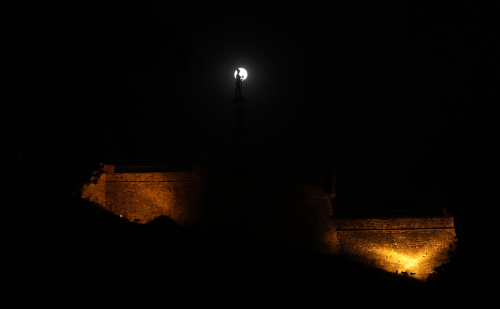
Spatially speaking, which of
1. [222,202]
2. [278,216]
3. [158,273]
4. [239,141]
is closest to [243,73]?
[239,141]

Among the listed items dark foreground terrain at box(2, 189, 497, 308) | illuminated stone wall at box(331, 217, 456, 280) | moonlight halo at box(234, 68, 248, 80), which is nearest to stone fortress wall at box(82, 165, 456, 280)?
illuminated stone wall at box(331, 217, 456, 280)

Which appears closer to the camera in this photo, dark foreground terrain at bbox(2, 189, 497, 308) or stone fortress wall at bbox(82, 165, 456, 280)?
dark foreground terrain at bbox(2, 189, 497, 308)

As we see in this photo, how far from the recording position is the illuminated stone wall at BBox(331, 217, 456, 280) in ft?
101

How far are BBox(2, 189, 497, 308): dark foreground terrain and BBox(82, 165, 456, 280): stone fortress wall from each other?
2.40 meters

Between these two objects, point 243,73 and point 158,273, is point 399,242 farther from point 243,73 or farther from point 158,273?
point 158,273

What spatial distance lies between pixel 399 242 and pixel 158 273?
730 inches

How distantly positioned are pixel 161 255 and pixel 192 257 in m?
1.76

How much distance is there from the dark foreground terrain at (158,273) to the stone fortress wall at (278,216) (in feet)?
7.86

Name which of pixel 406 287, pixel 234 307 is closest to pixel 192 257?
pixel 234 307

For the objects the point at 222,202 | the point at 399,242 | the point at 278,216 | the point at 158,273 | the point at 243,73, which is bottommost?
the point at 399,242

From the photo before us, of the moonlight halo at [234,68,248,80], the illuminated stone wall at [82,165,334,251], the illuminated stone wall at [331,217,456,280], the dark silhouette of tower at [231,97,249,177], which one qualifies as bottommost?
the illuminated stone wall at [331,217,456,280]

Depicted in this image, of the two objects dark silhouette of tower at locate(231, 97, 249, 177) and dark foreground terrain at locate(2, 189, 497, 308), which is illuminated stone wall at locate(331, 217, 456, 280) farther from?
dark silhouette of tower at locate(231, 97, 249, 177)

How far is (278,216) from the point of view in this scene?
31641 mm

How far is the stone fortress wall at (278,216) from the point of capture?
29.7 m
